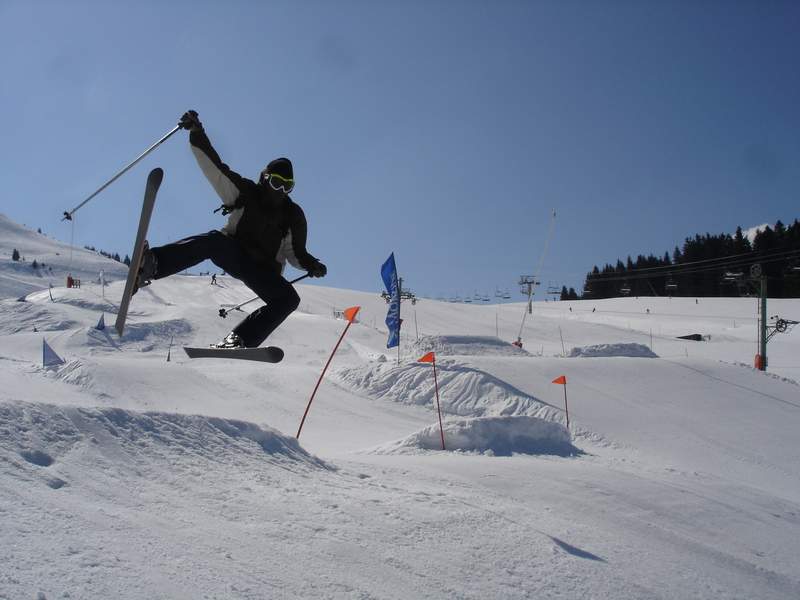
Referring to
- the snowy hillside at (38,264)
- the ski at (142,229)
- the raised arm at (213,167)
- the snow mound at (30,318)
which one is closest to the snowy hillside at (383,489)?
the ski at (142,229)

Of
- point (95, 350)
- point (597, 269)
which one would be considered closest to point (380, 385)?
point (95, 350)

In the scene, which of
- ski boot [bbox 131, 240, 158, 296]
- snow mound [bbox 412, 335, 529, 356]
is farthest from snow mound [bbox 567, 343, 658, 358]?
ski boot [bbox 131, 240, 158, 296]

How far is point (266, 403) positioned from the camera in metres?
19.1

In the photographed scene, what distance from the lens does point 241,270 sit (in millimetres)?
5340

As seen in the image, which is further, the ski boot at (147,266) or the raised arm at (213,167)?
the raised arm at (213,167)

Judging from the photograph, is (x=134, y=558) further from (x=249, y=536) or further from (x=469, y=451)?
(x=469, y=451)

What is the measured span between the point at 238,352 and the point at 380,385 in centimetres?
1672

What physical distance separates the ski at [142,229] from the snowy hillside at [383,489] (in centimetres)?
132

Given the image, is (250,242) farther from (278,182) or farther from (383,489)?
(383,489)

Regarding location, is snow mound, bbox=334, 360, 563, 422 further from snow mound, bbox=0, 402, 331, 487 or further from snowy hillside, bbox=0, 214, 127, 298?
snowy hillside, bbox=0, 214, 127, 298

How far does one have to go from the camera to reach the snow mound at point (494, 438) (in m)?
12.9

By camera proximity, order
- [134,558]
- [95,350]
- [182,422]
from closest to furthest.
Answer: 1. [134,558]
2. [182,422]
3. [95,350]

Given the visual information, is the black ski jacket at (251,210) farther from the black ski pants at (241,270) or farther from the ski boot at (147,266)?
the ski boot at (147,266)

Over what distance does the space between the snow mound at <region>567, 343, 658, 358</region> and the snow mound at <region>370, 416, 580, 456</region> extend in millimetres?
17705
